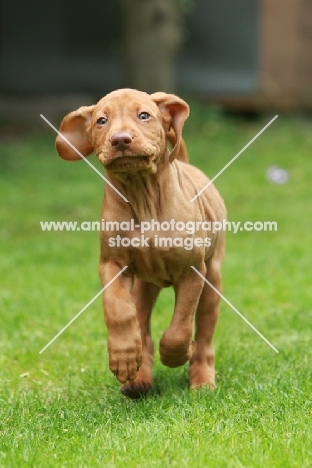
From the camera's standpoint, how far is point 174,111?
4.39m

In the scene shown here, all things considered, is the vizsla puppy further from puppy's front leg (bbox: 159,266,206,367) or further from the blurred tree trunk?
the blurred tree trunk

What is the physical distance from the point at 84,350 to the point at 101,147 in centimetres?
199

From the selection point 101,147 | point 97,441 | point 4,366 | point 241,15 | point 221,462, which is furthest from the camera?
point 241,15

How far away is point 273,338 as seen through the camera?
5746mm

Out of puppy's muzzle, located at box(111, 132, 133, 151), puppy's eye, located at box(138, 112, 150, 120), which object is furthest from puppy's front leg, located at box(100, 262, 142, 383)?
puppy's eye, located at box(138, 112, 150, 120)

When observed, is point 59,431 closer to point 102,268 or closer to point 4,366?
point 102,268

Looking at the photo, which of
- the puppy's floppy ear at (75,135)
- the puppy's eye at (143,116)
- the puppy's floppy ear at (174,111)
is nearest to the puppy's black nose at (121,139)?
the puppy's eye at (143,116)

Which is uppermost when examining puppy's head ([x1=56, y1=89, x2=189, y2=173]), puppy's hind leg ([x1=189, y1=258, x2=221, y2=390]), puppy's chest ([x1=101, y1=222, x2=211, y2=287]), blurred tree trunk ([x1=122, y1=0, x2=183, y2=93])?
puppy's head ([x1=56, y1=89, x2=189, y2=173])

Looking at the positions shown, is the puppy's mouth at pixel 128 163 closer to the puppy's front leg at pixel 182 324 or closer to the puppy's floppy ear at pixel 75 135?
the puppy's floppy ear at pixel 75 135

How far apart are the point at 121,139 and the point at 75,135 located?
0.67 m

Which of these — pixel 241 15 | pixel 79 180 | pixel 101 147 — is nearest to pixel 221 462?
pixel 101 147

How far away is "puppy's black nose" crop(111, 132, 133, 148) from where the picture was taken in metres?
3.95

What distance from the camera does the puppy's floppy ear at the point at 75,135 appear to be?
14.7ft

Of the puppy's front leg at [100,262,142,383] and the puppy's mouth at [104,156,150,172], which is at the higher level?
the puppy's mouth at [104,156,150,172]
